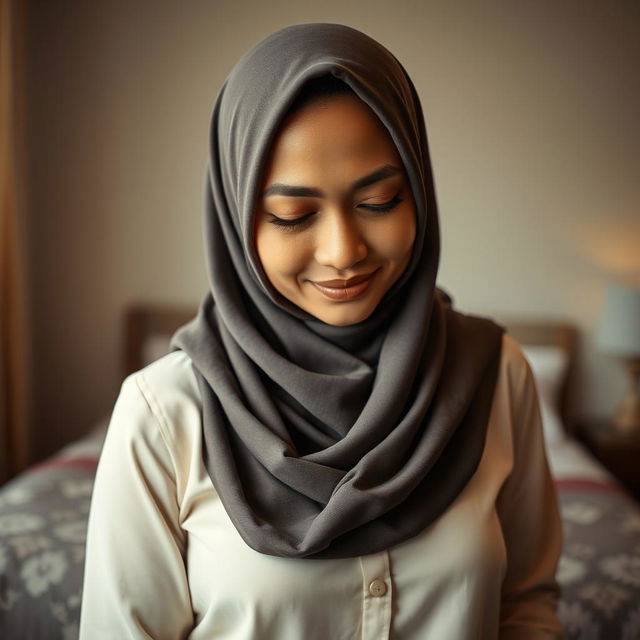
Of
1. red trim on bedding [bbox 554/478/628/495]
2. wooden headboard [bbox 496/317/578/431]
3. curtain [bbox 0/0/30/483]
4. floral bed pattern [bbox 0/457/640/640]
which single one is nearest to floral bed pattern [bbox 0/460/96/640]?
floral bed pattern [bbox 0/457/640/640]

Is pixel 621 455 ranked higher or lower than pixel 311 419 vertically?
lower

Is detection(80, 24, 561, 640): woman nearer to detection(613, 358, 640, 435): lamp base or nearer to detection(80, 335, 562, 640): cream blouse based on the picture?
detection(80, 335, 562, 640): cream blouse

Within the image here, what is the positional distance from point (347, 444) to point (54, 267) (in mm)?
2551

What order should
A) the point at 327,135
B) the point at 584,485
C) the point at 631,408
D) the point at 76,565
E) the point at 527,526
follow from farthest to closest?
1. the point at 631,408
2. the point at 584,485
3. the point at 76,565
4. the point at 527,526
5. the point at 327,135

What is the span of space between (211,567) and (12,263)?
91.3 inches

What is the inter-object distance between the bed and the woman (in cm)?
87

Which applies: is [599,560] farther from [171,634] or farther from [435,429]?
[171,634]

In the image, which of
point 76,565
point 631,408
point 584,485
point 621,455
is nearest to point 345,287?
point 76,565

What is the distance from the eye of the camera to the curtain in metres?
2.65

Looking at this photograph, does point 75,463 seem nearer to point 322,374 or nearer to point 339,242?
point 322,374

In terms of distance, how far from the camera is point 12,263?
2758 millimetres

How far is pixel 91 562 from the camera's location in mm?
784

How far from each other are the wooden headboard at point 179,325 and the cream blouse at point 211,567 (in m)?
2.19

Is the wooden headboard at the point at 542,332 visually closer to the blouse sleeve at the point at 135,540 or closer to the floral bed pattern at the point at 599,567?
the floral bed pattern at the point at 599,567
